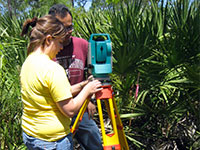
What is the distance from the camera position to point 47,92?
138 centimetres

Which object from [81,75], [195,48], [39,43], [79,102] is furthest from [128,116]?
[39,43]

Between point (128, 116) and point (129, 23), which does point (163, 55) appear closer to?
point (129, 23)

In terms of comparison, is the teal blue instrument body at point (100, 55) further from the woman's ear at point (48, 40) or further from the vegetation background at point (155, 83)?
the vegetation background at point (155, 83)

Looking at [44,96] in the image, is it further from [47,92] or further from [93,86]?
[93,86]

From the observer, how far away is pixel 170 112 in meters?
2.56

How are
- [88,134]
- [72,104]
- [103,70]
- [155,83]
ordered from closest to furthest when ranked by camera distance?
[72,104] → [103,70] → [88,134] → [155,83]

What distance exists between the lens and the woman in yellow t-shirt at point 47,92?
4.40ft

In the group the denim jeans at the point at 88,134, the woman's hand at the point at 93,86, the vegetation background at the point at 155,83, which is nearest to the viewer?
the woman's hand at the point at 93,86

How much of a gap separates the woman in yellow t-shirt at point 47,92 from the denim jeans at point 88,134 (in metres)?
0.71

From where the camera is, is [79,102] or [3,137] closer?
[79,102]

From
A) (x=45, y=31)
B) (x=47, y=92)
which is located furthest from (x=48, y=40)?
(x=47, y=92)

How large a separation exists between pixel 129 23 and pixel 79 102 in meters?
1.83

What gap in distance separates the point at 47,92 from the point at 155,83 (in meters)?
1.60

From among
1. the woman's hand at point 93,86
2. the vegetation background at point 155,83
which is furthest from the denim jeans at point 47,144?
the vegetation background at point 155,83
